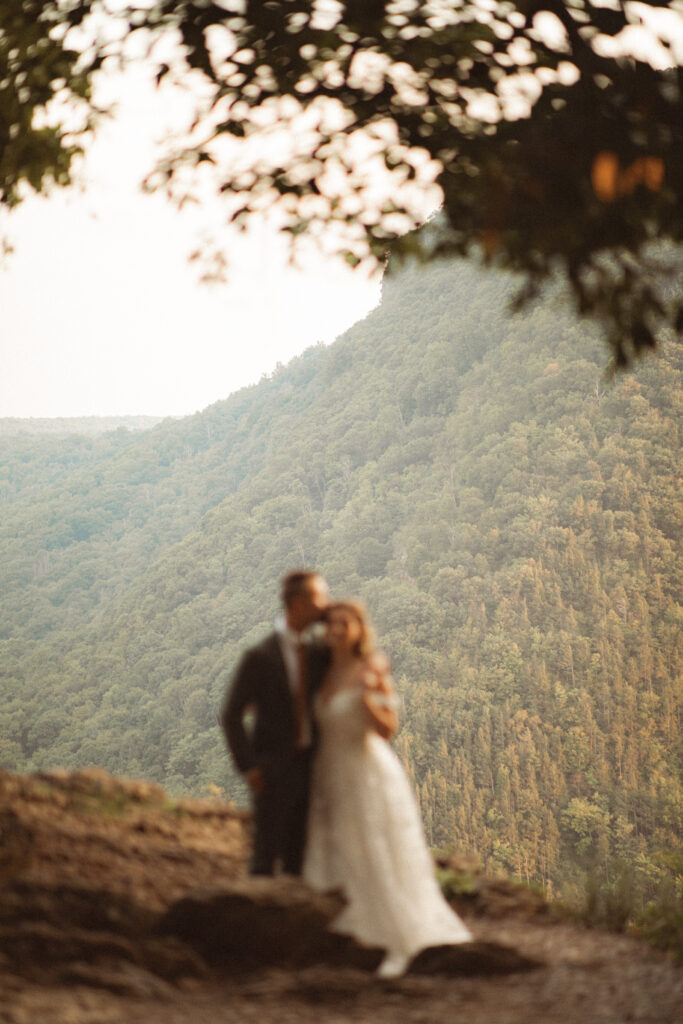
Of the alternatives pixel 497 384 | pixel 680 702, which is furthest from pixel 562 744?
pixel 497 384

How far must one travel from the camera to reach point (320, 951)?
14.2 ft

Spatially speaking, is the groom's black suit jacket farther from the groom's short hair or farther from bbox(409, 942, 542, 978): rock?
bbox(409, 942, 542, 978): rock

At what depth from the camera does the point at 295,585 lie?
4324 mm

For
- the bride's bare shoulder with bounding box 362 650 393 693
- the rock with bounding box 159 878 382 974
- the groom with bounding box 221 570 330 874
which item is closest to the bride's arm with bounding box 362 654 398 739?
the bride's bare shoulder with bounding box 362 650 393 693

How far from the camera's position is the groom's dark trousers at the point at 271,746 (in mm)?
4309

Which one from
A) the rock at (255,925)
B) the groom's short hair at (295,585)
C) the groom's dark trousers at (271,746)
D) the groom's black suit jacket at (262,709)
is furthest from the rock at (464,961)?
the groom's short hair at (295,585)

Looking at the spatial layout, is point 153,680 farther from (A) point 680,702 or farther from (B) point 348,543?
(A) point 680,702

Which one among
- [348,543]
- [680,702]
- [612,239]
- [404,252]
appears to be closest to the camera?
[612,239]

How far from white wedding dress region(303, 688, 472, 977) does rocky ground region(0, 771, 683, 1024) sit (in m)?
0.12

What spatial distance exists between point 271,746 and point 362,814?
0.58 m

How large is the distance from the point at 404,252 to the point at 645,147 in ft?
12.4

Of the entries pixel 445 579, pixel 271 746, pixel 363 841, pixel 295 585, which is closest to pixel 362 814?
pixel 363 841

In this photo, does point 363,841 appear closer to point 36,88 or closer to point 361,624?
point 361,624

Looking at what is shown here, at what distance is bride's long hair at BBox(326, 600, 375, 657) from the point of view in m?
4.43
